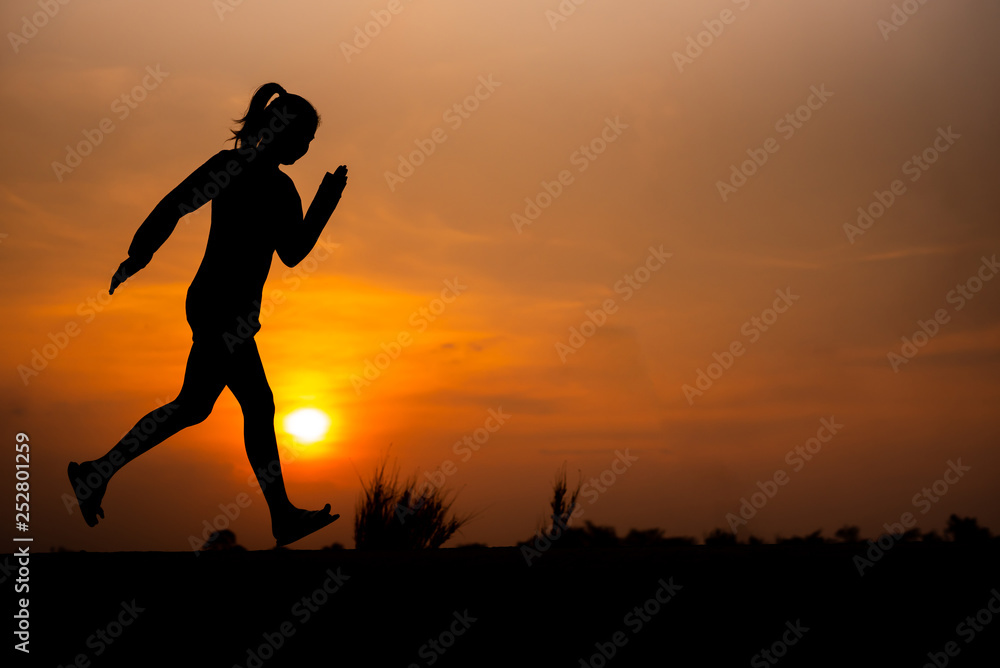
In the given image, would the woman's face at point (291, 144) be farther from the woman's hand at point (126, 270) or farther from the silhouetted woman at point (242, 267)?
the woman's hand at point (126, 270)

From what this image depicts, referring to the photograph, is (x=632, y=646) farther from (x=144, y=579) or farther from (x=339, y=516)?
(x=339, y=516)

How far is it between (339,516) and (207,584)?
115 cm

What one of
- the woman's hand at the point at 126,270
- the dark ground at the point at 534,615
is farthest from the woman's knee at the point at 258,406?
the dark ground at the point at 534,615

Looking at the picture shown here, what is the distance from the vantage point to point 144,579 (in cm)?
300

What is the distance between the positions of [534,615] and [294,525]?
175 cm

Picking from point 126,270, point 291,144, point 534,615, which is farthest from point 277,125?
point 534,615

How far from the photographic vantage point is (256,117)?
3900mm

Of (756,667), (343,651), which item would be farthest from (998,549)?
(343,651)

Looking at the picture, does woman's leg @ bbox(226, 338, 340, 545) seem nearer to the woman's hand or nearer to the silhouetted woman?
the silhouetted woman

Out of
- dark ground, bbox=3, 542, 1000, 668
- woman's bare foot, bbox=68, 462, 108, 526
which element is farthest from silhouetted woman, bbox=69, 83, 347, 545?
dark ground, bbox=3, 542, 1000, 668

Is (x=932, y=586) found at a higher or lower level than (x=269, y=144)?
lower

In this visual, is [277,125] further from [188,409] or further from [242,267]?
[188,409]

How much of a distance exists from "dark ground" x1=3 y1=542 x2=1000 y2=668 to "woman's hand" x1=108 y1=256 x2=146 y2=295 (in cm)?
121

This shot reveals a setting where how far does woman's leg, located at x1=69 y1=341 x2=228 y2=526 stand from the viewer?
12.1ft
